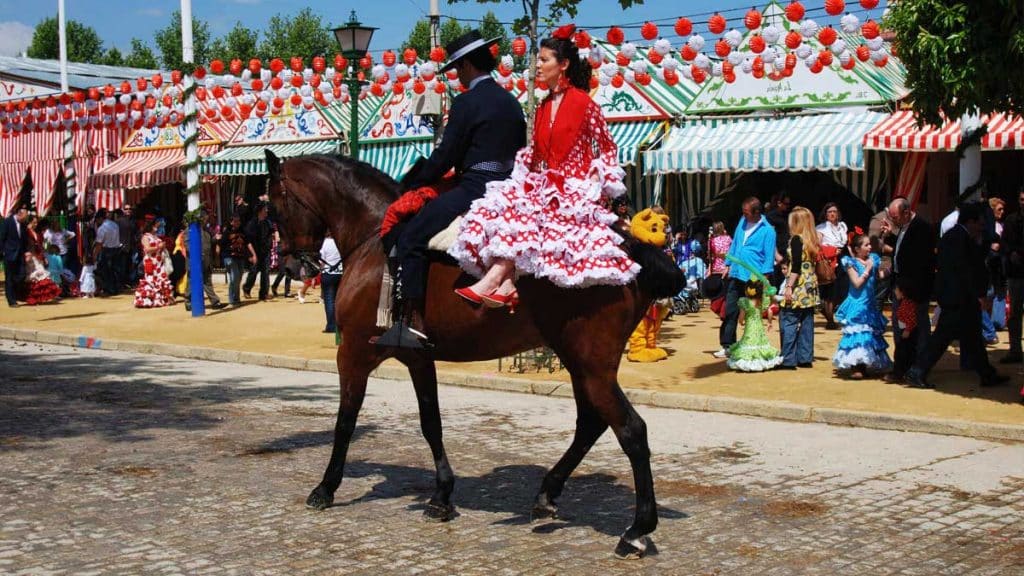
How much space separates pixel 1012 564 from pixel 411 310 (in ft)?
11.6

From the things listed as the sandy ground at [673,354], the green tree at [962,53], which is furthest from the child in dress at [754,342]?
the green tree at [962,53]

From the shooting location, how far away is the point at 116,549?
627 centimetres

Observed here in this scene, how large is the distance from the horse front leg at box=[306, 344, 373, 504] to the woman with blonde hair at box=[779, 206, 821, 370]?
7.22 metres

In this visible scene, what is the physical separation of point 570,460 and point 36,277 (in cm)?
2039

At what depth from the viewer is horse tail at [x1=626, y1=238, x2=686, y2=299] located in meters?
6.50

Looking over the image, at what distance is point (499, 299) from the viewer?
21.1 feet

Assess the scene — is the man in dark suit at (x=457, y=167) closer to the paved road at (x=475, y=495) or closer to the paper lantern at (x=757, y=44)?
the paved road at (x=475, y=495)

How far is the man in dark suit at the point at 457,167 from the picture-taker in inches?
268

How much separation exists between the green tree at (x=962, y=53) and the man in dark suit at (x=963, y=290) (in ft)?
3.83

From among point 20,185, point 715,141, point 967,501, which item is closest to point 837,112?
point 715,141

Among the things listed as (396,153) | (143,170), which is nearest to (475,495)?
(396,153)

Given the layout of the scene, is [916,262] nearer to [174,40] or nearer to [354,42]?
[354,42]

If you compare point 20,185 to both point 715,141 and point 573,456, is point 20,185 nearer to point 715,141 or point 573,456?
point 715,141

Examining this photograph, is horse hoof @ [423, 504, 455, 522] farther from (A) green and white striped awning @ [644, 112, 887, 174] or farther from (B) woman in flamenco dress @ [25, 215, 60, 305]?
(B) woman in flamenco dress @ [25, 215, 60, 305]
